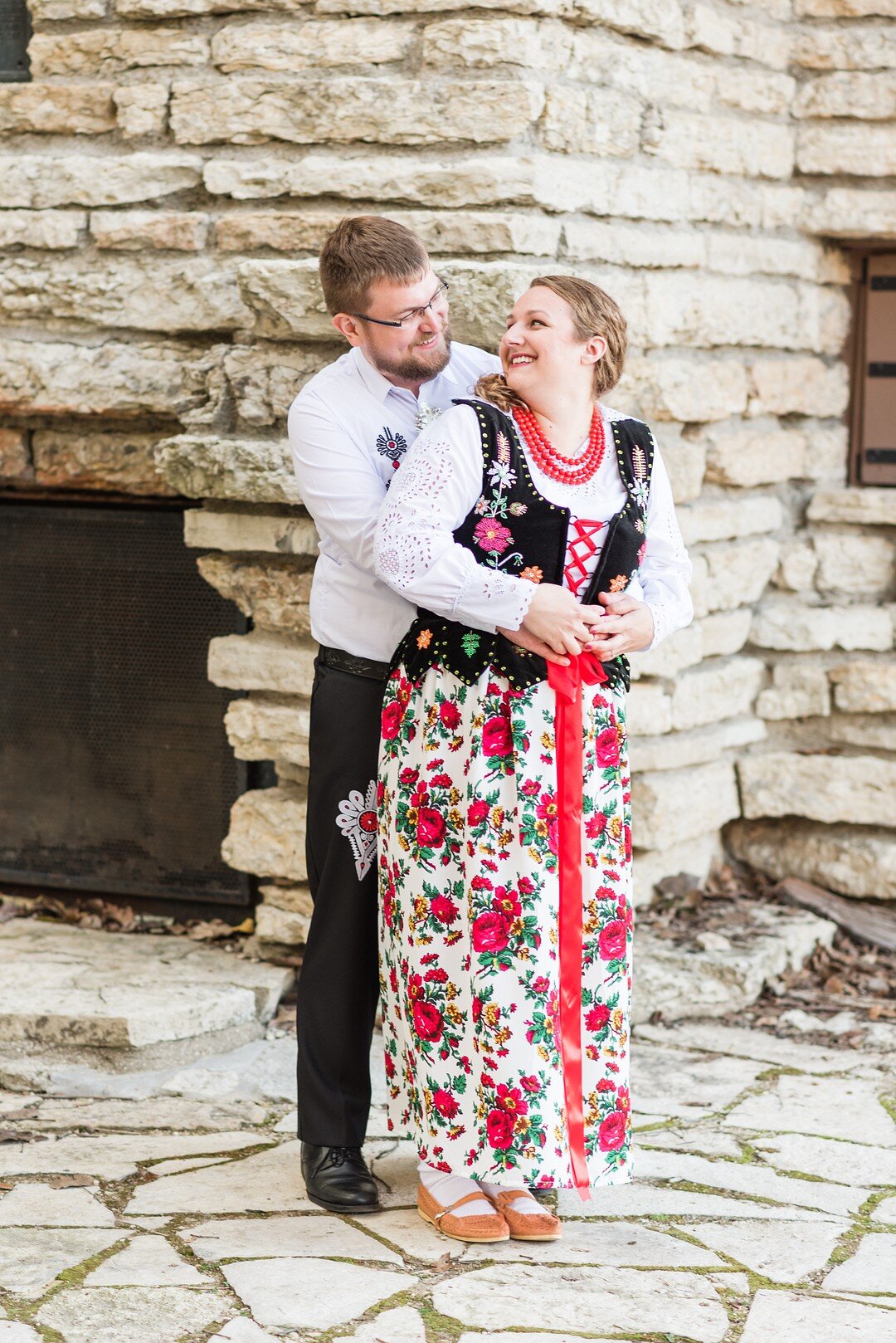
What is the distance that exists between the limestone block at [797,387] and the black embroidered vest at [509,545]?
1962 mm

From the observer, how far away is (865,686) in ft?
16.3

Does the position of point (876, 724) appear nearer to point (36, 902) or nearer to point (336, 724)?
point (336, 724)

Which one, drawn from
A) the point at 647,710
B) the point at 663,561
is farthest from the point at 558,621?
the point at 647,710

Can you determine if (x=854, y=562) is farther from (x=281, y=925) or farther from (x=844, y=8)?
(x=281, y=925)

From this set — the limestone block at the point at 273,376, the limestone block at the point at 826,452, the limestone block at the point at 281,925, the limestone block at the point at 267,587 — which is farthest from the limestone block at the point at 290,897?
the limestone block at the point at 826,452

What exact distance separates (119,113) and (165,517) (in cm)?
112

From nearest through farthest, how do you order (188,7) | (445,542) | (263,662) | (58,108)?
(445,542) → (188,7) → (263,662) → (58,108)

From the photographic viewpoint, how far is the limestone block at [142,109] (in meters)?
4.35

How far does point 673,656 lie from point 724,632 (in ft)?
1.21

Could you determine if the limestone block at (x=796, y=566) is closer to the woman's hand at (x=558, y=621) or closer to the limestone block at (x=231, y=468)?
the limestone block at (x=231, y=468)

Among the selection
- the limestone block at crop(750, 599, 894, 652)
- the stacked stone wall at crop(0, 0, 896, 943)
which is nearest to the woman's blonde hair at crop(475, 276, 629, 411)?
the stacked stone wall at crop(0, 0, 896, 943)

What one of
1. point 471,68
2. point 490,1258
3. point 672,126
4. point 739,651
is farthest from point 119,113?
point 490,1258

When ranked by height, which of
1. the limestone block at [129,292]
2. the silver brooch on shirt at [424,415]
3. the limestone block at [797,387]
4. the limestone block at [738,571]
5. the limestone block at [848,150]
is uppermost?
the limestone block at [848,150]

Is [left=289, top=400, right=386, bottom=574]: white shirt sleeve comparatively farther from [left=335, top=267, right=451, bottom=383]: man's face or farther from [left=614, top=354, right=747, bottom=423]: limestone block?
[left=614, top=354, right=747, bottom=423]: limestone block
